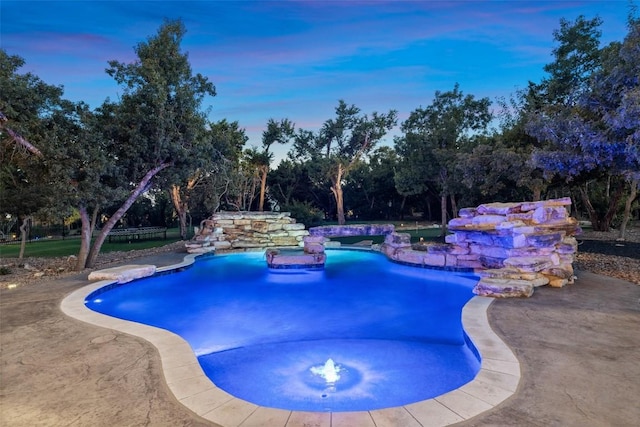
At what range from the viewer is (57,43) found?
34.8ft

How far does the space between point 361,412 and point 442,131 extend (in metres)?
17.4

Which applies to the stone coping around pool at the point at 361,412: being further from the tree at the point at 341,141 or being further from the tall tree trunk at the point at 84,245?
the tree at the point at 341,141

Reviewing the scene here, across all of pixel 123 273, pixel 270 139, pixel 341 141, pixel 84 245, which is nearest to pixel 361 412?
pixel 123 273

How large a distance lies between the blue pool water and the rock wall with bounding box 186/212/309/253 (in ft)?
10.9

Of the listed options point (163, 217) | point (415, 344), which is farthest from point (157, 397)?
point (163, 217)

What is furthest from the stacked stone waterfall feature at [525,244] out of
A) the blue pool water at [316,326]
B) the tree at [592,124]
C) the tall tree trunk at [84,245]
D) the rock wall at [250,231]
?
the tall tree trunk at [84,245]

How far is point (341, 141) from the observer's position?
28.9 metres

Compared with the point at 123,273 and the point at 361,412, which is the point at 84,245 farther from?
the point at 361,412

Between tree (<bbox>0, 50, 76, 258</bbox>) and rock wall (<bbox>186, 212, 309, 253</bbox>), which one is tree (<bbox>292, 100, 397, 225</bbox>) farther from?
tree (<bbox>0, 50, 76, 258</bbox>)

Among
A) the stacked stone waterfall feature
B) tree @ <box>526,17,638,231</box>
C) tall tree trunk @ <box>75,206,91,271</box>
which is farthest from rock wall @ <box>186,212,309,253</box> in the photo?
tree @ <box>526,17,638,231</box>

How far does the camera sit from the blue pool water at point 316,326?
4027 millimetres

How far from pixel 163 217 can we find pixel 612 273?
1274 inches

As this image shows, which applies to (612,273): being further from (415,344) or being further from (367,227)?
(367,227)

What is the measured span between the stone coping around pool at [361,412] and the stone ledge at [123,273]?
4951 millimetres
